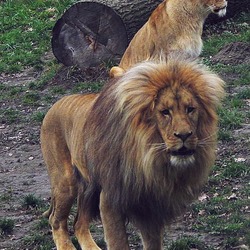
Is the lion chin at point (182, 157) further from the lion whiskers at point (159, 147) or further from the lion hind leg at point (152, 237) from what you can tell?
the lion hind leg at point (152, 237)

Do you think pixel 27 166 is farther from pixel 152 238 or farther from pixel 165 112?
pixel 165 112

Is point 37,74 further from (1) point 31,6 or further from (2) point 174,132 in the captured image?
(2) point 174,132

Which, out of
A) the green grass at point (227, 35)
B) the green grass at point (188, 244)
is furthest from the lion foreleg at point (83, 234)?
the green grass at point (227, 35)

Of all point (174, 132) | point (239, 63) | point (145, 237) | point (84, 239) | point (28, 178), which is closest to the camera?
point (174, 132)

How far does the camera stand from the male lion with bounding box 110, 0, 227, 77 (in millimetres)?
9617

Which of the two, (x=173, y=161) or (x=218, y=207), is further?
(x=218, y=207)

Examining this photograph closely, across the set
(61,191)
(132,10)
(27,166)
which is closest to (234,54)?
(132,10)

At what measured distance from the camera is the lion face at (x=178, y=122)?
5043 mm

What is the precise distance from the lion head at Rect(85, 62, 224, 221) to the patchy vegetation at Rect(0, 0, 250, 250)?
3.90 ft

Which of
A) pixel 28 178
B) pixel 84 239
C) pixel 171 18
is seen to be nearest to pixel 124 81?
pixel 84 239

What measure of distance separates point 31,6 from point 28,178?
7174 millimetres

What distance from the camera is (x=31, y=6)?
1552 cm

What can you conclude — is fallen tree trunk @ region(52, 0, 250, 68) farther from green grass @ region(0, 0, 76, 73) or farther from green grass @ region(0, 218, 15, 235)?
green grass @ region(0, 218, 15, 235)

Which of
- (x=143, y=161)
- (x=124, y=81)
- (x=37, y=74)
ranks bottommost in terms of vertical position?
(x=37, y=74)
